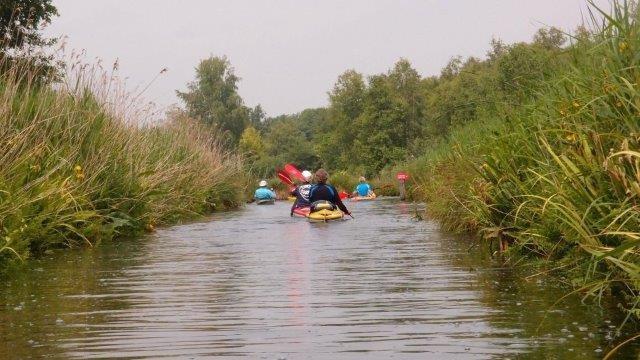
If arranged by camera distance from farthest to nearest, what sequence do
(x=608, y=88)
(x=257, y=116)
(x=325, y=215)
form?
(x=257, y=116) → (x=325, y=215) → (x=608, y=88)

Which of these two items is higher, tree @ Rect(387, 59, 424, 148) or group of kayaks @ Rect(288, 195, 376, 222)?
tree @ Rect(387, 59, 424, 148)

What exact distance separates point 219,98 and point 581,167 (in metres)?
99.1

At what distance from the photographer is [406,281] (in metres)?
9.55

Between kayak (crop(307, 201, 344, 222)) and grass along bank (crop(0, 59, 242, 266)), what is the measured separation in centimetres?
320

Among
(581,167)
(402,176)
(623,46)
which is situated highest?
(623,46)

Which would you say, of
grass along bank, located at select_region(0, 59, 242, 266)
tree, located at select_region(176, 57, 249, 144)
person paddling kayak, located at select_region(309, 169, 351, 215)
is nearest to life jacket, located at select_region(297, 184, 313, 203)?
person paddling kayak, located at select_region(309, 169, 351, 215)

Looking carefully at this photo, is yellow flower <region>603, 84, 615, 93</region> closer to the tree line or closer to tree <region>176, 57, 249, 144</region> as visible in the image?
the tree line

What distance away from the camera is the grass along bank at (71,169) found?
11555mm

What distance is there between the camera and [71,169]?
47.3ft

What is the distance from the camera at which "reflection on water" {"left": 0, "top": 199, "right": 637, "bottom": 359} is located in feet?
19.6

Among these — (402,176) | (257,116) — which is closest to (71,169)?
(402,176)

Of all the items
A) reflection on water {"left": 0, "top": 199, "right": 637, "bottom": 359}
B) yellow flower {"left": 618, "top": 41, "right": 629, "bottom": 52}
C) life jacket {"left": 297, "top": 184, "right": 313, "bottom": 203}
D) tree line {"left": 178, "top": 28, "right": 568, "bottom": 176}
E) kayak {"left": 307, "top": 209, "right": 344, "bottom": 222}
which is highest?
tree line {"left": 178, "top": 28, "right": 568, "bottom": 176}

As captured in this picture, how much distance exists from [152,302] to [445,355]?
3359mm

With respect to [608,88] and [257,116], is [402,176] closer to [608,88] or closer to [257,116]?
[608,88]
